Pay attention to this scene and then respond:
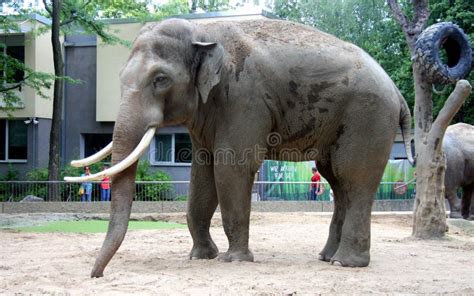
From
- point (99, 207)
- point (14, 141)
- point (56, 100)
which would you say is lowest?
point (99, 207)

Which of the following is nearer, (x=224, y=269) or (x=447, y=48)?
(x=224, y=269)

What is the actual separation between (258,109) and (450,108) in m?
5.33

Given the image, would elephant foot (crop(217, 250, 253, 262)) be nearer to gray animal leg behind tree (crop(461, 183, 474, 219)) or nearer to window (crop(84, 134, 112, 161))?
gray animal leg behind tree (crop(461, 183, 474, 219))

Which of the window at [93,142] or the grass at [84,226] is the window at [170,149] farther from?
the grass at [84,226]

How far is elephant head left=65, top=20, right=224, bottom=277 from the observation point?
6.62m

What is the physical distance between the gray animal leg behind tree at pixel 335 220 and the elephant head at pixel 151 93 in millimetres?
2161

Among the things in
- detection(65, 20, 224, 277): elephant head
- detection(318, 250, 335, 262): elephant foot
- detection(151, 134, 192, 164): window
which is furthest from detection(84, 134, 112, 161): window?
detection(65, 20, 224, 277): elephant head

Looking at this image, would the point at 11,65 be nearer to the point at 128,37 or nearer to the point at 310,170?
the point at 128,37

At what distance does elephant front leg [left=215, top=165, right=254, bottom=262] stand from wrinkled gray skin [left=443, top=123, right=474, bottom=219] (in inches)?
414

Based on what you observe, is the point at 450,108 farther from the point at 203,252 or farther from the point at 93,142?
the point at 93,142

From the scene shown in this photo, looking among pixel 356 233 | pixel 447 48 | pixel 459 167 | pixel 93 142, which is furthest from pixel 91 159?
pixel 93 142

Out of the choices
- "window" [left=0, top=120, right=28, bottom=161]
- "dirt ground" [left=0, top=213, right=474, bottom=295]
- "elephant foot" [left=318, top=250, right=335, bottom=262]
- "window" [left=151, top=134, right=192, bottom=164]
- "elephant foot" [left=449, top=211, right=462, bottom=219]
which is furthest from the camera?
"window" [left=0, top=120, right=28, bottom=161]

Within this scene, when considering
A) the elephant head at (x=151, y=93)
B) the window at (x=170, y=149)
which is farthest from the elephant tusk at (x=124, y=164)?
the window at (x=170, y=149)

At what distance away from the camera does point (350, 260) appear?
786 cm
